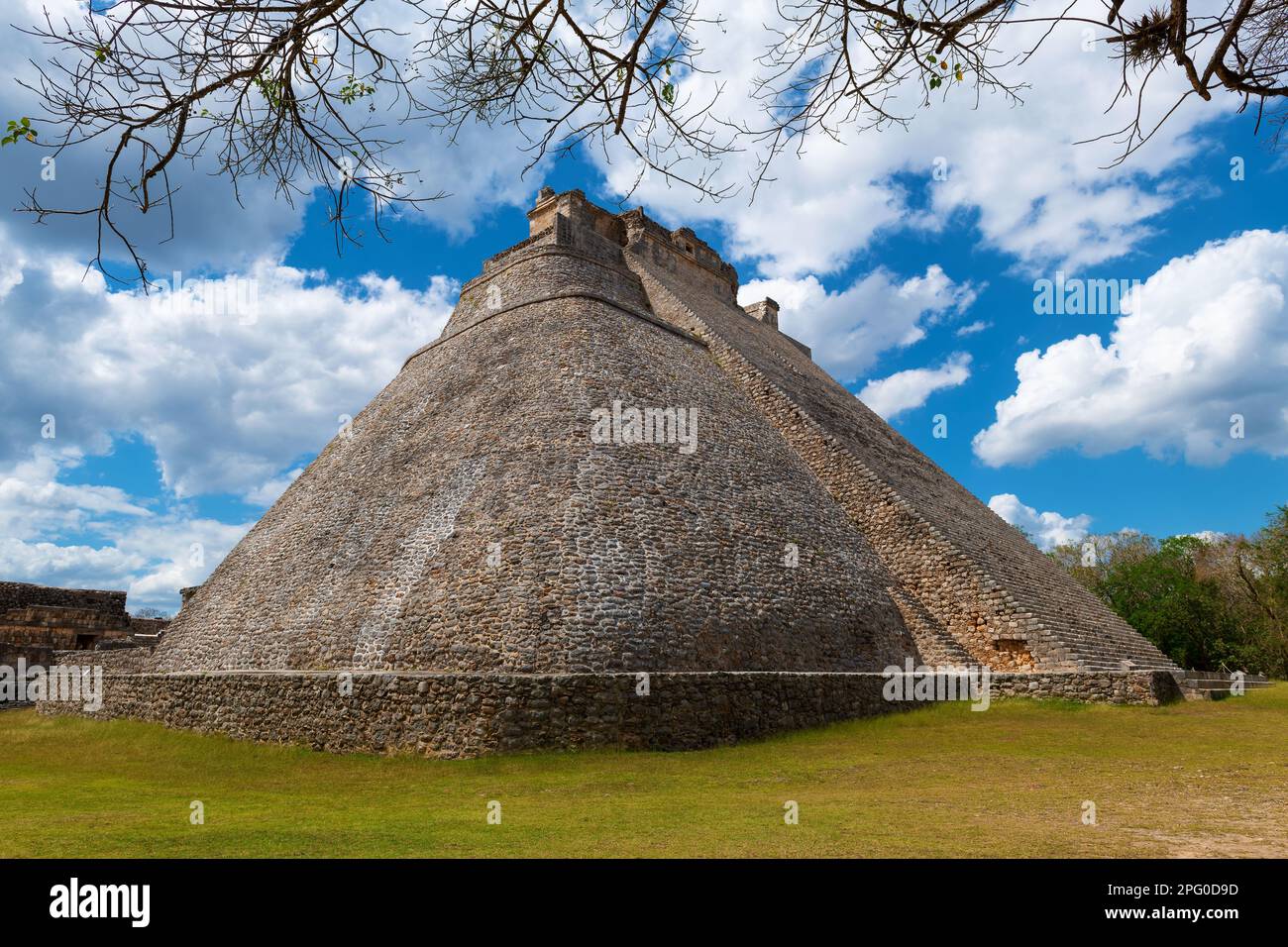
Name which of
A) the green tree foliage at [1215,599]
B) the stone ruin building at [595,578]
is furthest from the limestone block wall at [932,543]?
the green tree foliage at [1215,599]

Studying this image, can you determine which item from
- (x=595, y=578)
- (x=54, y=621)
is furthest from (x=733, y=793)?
(x=54, y=621)

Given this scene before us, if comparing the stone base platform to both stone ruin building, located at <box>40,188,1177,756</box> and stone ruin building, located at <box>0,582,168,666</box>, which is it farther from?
stone ruin building, located at <box>0,582,168,666</box>

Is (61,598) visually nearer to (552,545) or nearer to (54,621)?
(54,621)

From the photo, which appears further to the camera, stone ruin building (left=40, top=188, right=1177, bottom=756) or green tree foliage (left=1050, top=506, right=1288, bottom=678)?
green tree foliage (left=1050, top=506, right=1288, bottom=678)

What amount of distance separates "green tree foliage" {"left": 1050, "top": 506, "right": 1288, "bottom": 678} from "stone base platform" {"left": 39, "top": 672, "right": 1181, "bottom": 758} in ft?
70.4

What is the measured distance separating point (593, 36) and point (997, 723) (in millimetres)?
10212

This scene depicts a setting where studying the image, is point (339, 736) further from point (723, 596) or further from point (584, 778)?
point (723, 596)

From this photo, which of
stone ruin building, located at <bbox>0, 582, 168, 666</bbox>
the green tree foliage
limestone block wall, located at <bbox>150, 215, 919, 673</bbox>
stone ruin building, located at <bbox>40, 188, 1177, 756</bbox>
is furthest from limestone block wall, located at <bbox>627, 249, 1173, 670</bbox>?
stone ruin building, located at <bbox>0, 582, 168, 666</bbox>

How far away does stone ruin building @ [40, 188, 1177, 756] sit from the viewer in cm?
988

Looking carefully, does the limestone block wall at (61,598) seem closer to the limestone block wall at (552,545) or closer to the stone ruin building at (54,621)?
the stone ruin building at (54,621)

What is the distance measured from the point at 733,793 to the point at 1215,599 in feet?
107

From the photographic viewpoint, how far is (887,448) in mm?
20562

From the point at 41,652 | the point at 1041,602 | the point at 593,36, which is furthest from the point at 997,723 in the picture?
the point at 41,652

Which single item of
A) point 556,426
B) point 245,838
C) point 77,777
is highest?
point 556,426
